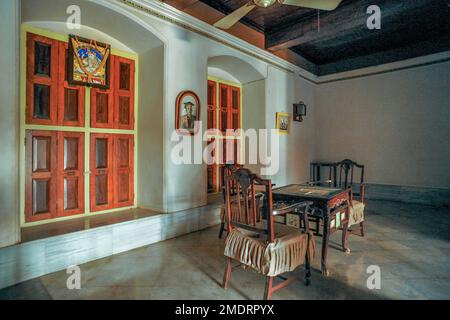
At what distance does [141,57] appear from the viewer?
13.0 ft

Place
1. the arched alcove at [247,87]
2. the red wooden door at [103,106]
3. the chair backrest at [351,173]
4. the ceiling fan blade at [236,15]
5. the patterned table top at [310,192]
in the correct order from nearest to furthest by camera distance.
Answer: the patterned table top at [310,192] → the ceiling fan blade at [236,15] → the red wooden door at [103,106] → the chair backrest at [351,173] → the arched alcove at [247,87]

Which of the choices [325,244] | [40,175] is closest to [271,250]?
[325,244]

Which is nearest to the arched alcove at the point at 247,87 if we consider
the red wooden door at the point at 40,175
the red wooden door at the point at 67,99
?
the red wooden door at the point at 67,99

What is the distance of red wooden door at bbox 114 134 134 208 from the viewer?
12.5 ft

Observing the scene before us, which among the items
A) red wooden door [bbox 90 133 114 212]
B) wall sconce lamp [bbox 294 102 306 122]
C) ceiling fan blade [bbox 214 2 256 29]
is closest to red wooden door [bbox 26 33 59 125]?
red wooden door [bbox 90 133 114 212]

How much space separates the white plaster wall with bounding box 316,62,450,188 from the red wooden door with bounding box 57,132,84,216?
593 centimetres

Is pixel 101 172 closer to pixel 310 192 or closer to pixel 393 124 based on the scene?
pixel 310 192

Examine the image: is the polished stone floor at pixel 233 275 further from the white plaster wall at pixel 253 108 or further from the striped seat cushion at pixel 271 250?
the white plaster wall at pixel 253 108

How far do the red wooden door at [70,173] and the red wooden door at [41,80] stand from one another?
0.95ft

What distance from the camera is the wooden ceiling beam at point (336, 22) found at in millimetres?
4059

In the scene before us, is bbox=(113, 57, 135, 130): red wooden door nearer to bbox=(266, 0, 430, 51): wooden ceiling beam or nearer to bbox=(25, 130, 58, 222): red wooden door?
bbox=(25, 130, 58, 222): red wooden door

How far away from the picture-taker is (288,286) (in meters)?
2.36

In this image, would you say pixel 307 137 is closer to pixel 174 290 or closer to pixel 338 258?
pixel 338 258
